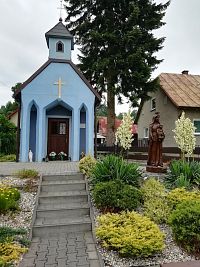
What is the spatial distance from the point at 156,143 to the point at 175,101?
Answer: 12036 millimetres

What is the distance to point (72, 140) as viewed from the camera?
15.3 meters

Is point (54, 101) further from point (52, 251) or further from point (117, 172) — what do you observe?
point (52, 251)

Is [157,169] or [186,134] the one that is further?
[157,169]

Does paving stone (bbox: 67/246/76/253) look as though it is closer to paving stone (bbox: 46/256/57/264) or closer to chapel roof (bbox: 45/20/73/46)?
paving stone (bbox: 46/256/57/264)

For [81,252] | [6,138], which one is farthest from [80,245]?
[6,138]

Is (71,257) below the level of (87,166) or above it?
below

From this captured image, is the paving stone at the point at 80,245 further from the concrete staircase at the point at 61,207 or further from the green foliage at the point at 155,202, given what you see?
the green foliage at the point at 155,202

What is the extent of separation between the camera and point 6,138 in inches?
831

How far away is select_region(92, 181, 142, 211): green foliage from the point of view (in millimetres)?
6477

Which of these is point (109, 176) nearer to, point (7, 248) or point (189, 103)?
A: point (7, 248)

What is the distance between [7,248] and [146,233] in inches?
95.5

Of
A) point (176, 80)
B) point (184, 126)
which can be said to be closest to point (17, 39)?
point (184, 126)

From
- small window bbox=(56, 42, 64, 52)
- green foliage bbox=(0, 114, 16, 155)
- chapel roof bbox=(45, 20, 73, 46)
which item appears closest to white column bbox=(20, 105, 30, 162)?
small window bbox=(56, 42, 64, 52)

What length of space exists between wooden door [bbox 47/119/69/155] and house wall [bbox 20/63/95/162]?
0.52m
